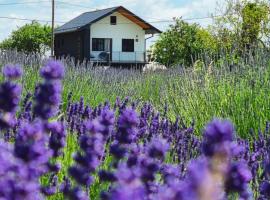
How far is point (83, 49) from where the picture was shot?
165 ft

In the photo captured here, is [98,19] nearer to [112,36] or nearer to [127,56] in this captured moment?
[112,36]

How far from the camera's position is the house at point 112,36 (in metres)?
50.7

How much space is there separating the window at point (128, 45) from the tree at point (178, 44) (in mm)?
6539

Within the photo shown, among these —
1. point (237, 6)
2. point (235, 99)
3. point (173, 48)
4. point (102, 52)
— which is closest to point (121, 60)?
point (102, 52)

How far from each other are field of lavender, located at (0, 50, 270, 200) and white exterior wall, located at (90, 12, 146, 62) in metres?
38.5

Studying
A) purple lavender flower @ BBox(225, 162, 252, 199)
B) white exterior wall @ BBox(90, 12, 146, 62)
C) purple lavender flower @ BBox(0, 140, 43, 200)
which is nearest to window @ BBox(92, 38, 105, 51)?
white exterior wall @ BBox(90, 12, 146, 62)

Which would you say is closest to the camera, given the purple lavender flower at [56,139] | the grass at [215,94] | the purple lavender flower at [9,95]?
the purple lavender flower at [9,95]

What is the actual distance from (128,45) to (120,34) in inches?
48.5

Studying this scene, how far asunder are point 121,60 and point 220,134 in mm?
50187

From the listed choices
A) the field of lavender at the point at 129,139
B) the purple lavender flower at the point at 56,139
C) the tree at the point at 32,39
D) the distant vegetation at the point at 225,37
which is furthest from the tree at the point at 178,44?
the purple lavender flower at the point at 56,139

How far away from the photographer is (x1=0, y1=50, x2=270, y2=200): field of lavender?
1143mm

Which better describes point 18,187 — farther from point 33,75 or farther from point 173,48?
point 173,48

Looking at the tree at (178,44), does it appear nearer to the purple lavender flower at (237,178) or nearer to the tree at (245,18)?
the tree at (245,18)

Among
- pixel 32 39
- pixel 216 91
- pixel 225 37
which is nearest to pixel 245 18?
pixel 225 37
